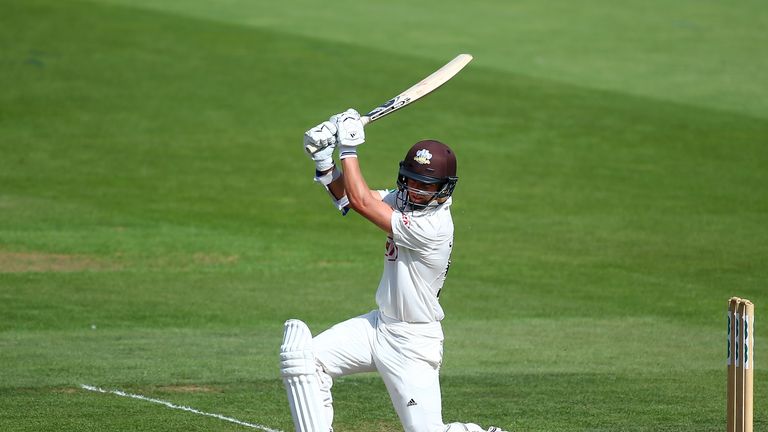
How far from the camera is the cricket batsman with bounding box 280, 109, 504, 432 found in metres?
7.46

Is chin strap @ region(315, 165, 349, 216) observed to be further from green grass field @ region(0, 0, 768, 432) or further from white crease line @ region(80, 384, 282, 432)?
green grass field @ region(0, 0, 768, 432)

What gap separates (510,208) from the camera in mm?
22047

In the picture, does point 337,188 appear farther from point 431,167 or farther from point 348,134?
point 431,167

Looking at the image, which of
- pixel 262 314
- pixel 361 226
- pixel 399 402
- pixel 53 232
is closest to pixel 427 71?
pixel 361 226

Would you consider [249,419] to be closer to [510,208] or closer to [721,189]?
[510,208]

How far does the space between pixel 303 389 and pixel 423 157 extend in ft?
5.16

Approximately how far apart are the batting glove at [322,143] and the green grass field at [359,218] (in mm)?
2684

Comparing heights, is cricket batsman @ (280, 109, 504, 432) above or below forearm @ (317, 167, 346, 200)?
below

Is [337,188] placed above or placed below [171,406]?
above

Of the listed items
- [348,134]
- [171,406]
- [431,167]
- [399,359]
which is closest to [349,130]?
[348,134]

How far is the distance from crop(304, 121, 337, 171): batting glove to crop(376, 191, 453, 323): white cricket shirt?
544mm

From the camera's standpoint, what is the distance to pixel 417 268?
7.68 meters

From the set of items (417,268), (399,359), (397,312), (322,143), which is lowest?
(399,359)

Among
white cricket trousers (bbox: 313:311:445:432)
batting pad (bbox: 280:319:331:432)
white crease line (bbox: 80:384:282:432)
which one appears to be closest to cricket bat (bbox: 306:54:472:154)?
white cricket trousers (bbox: 313:311:445:432)
